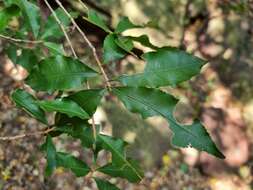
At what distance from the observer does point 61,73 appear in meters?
1.25

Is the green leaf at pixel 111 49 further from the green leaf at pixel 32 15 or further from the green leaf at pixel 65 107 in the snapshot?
the green leaf at pixel 32 15

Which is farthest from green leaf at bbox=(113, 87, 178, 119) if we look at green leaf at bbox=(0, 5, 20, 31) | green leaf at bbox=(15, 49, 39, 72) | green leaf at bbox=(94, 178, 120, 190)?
green leaf at bbox=(15, 49, 39, 72)

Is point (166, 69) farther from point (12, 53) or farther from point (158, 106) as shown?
point (12, 53)

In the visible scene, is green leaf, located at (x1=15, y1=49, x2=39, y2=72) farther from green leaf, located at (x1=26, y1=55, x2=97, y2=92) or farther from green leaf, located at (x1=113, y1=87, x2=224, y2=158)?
green leaf, located at (x1=113, y1=87, x2=224, y2=158)

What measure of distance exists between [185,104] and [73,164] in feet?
10.9

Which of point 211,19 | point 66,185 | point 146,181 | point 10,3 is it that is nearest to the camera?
point 10,3

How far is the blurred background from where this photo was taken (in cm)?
377

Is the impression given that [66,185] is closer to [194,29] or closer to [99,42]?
[99,42]

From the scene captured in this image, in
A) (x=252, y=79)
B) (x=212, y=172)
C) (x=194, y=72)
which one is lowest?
(x=212, y=172)

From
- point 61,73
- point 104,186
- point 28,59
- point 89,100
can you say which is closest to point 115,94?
point 89,100

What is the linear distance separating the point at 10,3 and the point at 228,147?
11.8ft

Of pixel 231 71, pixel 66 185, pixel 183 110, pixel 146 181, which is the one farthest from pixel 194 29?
pixel 66 185

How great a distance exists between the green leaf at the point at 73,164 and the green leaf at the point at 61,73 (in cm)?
27

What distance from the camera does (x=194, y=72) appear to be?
3.95 feet
